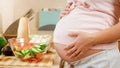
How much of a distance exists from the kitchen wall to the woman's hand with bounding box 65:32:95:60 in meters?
1.55

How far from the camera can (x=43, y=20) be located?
7.32 ft

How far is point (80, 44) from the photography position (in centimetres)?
71

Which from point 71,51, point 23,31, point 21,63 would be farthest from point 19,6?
point 71,51

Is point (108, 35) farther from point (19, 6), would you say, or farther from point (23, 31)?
point (19, 6)

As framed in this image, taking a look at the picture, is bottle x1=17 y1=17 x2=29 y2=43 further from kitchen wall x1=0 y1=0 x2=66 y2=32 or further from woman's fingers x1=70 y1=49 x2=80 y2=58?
kitchen wall x1=0 y1=0 x2=66 y2=32

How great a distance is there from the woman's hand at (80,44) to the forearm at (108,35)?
2 centimetres

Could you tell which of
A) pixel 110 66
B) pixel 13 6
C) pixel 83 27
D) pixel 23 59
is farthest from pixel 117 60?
pixel 13 6

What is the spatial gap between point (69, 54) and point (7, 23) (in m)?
1.68

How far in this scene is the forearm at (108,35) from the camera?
679mm

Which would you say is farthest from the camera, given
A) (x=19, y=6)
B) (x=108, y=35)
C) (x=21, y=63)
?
(x=19, y=6)

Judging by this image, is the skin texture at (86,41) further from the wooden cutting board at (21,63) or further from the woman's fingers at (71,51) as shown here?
the wooden cutting board at (21,63)

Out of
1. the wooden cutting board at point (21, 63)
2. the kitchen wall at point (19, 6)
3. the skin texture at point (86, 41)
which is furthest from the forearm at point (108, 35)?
the kitchen wall at point (19, 6)

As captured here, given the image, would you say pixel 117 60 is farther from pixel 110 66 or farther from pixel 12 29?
pixel 12 29

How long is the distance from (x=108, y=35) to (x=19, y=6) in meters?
1.71
